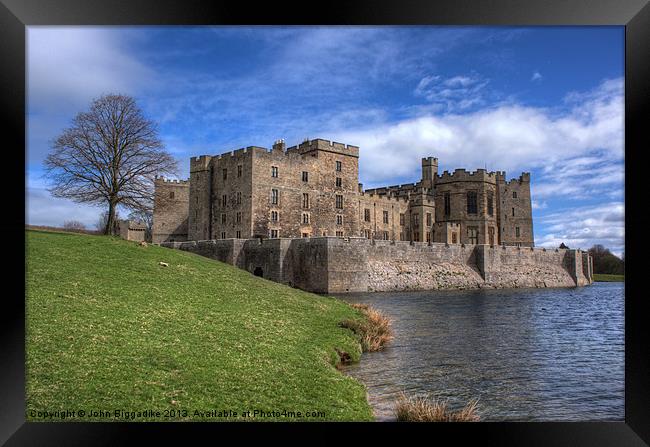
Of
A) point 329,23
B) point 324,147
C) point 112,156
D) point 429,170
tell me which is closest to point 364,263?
point 324,147

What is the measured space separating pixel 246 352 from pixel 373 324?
804cm

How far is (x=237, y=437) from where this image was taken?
285 inches

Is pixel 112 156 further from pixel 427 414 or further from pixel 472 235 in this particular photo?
pixel 472 235

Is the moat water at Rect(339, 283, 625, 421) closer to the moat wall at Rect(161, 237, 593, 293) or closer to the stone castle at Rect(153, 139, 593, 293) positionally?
the moat wall at Rect(161, 237, 593, 293)

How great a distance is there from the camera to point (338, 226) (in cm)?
5169

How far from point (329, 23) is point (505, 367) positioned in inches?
395

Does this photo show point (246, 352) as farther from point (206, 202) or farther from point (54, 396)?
point (206, 202)

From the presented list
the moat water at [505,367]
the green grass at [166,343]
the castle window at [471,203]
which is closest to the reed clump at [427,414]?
the moat water at [505,367]

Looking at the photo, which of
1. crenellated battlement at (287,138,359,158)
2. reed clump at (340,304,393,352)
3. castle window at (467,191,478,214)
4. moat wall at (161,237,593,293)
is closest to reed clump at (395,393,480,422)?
reed clump at (340,304,393,352)

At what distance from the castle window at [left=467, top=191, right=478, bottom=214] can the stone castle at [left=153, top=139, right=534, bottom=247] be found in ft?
0.40

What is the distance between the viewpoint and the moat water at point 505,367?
10.4 meters

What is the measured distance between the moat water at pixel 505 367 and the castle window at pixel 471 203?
40.6 metres

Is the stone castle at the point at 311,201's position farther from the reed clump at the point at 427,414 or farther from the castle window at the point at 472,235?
the reed clump at the point at 427,414

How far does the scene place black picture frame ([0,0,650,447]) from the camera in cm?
729
